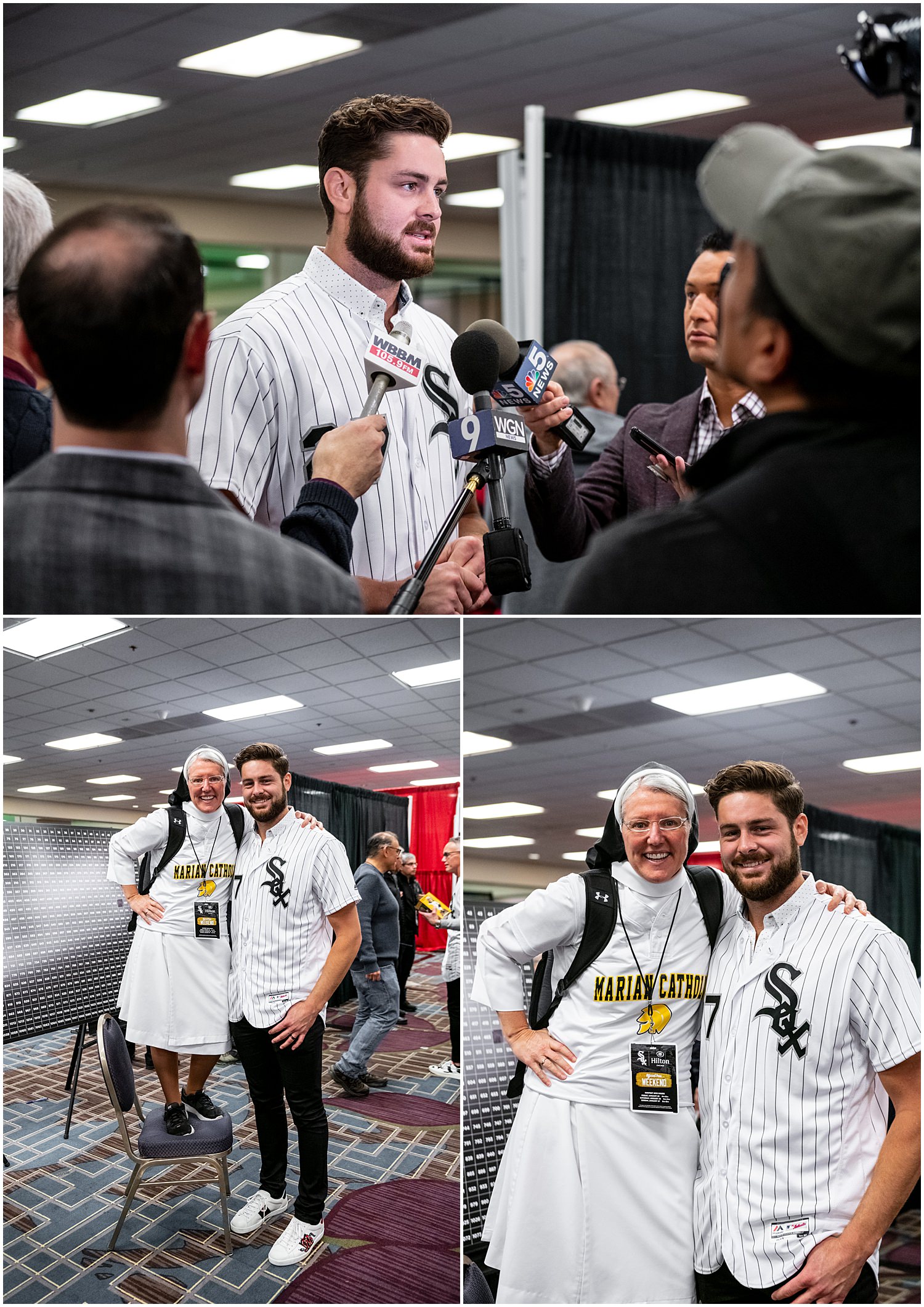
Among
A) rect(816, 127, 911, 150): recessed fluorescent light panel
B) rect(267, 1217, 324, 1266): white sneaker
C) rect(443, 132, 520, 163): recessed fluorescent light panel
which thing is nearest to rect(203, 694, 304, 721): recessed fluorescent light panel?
rect(267, 1217, 324, 1266): white sneaker

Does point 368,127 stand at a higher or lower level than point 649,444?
higher

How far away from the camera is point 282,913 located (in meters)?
2.17

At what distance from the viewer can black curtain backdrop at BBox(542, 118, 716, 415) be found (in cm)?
469

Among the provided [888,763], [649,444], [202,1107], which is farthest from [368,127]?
[202,1107]

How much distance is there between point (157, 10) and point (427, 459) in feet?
11.9

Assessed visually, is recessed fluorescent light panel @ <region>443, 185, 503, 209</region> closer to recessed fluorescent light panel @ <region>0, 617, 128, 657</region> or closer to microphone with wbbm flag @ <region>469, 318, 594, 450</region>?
microphone with wbbm flag @ <region>469, 318, 594, 450</region>

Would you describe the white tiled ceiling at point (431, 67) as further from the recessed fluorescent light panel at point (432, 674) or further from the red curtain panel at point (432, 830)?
the red curtain panel at point (432, 830)

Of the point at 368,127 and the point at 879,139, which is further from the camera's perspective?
the point at 879,139

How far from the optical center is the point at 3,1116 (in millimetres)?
2145

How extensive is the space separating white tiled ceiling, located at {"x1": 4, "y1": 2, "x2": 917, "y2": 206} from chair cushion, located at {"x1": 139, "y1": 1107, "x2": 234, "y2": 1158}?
4117 millimetres

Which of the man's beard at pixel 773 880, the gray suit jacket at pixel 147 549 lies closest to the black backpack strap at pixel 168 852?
the gray suit jacket at pixel 147 549

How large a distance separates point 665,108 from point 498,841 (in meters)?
4.89

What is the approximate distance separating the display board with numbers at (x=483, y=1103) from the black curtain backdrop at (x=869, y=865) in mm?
561

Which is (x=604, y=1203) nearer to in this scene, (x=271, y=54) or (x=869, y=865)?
(x=869, y=865)
